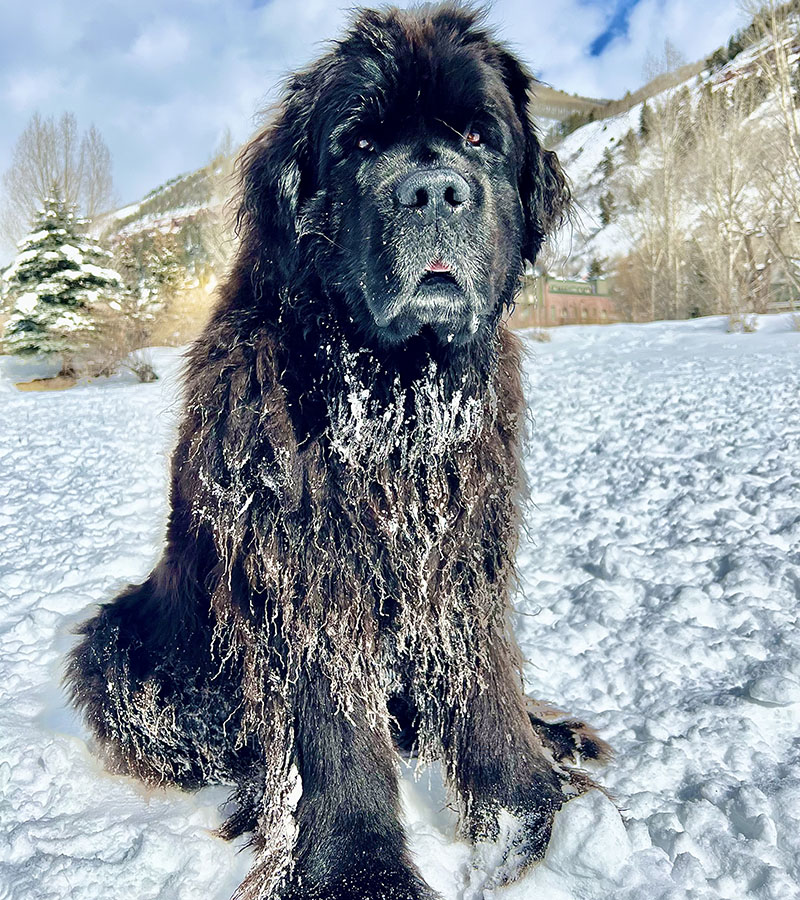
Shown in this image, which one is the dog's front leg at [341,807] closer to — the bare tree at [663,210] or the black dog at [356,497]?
the black dog at [356,497]

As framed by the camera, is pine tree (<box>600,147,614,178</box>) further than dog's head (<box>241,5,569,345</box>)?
Yes

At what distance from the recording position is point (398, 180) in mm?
1575

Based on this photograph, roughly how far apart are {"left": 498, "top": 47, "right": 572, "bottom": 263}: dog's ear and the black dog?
79 millimetres

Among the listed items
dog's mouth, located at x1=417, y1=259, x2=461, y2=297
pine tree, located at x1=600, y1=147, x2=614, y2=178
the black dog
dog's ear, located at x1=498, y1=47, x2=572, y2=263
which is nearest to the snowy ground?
the black dog

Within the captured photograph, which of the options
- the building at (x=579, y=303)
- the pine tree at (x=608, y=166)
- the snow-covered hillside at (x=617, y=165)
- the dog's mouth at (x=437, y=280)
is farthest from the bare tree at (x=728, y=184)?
the dog's mouth at (x=437, y=280)

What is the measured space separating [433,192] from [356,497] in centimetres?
73

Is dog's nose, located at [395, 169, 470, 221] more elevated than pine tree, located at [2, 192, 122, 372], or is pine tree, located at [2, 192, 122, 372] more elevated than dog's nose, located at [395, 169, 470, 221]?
pine tree, located at [2, 192, 122, 372]

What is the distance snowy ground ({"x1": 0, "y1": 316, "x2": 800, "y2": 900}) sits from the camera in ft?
5.13

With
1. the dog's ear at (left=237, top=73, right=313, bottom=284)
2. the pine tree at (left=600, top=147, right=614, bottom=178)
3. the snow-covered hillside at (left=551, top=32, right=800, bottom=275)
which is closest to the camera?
the dog's ear at (left=237, top=73, right=313, bottom=284)

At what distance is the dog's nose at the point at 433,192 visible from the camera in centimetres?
151

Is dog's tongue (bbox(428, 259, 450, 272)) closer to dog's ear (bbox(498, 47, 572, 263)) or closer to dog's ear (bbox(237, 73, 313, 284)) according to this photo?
dog's ear (bbox(237, 73, 313, 284))

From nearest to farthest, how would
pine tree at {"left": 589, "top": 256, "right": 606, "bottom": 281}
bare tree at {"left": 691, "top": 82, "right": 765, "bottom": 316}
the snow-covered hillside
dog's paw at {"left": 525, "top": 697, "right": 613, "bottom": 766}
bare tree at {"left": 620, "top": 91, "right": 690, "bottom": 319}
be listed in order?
1. dog's paw at {"left": 525, "top": 697, "right": 613, "bottom": 766}
2. the snow-covered hillside
3. bare tree at {"left": 691, "top": 82, "right": 765, "bottom": 316}
4. bare tree at {"left": 620, "top": 91, "right": 690, "bottom": 319}
5. pine tree at {"left": 589, "top": 256, "right": 606, "bottom": 281}

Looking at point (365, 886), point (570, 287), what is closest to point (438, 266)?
point (365, 886)

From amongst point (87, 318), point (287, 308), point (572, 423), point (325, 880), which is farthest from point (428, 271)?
point (87, 318)
